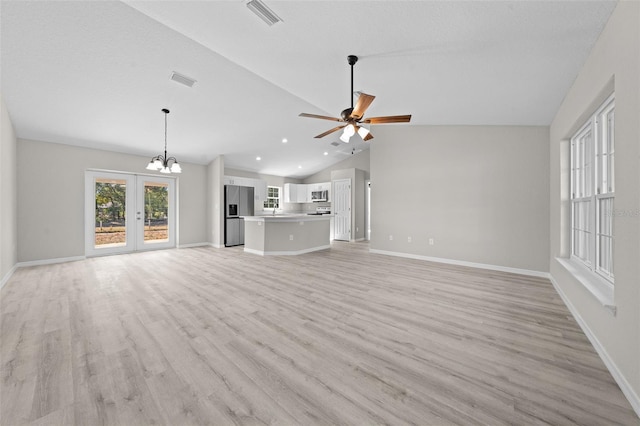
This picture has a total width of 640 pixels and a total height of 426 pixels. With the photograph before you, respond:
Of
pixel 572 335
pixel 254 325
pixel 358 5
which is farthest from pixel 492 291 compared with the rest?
pixel 358 5

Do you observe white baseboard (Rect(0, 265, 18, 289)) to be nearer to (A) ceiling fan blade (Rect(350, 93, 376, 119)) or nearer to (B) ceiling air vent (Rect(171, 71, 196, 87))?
(B) ceiling air vent (Rect(171, 71, 196, 87))

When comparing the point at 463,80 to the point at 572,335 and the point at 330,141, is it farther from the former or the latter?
the point at 330,141

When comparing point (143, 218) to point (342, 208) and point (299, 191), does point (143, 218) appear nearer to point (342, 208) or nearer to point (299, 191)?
point (299, 191)

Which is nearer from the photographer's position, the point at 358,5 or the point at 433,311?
the point at 358,5

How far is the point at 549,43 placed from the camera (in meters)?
2.23

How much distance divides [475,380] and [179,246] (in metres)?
7.53

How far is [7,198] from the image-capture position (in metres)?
3.99

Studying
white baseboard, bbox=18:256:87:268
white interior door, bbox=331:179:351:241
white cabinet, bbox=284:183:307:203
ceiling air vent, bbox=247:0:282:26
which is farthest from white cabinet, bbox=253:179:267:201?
ceiling air vent, bbox=247:0:282:26

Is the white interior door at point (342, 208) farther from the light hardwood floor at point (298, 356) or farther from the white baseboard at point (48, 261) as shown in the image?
the white baseboard at point (48, 261)

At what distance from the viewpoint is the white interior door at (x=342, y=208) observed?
28.7 ft

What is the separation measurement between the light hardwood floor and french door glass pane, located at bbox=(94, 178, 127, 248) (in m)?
2.59

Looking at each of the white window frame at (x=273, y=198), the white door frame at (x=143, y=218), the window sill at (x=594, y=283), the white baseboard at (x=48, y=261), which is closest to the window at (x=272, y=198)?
the white window frame at (x=273, y=198)

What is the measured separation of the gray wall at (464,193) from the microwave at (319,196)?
3.13m

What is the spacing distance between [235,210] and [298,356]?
253 inches
